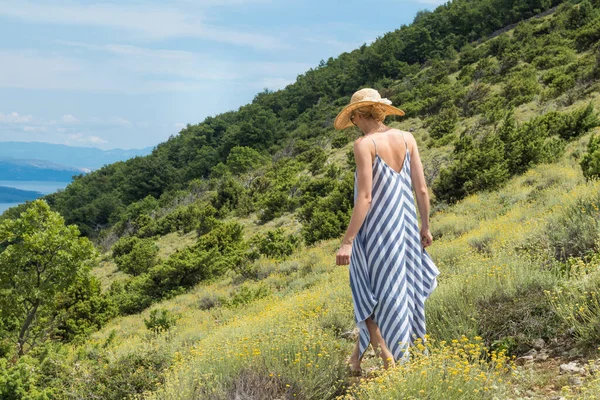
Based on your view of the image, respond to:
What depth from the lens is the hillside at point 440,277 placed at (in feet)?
10.5

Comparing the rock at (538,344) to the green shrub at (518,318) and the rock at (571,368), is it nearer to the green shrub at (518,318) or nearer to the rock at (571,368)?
the green shrub at (518,318)

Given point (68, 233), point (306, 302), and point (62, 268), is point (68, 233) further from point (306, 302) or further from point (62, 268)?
point (306, 302)

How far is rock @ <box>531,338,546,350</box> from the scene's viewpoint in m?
3.46

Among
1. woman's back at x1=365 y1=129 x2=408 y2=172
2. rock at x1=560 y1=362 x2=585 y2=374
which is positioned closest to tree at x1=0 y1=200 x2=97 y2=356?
woman's back at x1=365 y1=129 x2=408 y2=172

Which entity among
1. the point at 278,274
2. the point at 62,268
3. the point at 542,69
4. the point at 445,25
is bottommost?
the point at 278,274

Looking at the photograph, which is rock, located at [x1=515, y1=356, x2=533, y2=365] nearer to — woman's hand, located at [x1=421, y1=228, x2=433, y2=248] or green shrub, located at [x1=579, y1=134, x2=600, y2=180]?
woman's hand, located at [x1=421, y1=228, x2=433, y2=248]

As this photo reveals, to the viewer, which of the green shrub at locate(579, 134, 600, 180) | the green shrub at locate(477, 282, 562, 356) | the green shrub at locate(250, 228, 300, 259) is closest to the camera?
the green shrub at locate(477, 282, 562, 356)

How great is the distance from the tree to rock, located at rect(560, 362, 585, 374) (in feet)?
29.0

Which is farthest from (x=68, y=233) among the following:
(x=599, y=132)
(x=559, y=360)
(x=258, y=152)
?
(x=258, y=152)

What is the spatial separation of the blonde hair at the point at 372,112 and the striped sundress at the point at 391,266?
0.27 metres

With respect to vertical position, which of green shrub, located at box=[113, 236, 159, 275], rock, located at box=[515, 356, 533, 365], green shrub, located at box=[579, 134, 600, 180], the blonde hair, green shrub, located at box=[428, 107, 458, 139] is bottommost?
rock, located at box=[515, 356, 533, 365]

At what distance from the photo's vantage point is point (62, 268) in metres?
9.32

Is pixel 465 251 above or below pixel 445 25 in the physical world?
below

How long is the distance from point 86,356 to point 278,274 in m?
6.06
